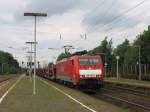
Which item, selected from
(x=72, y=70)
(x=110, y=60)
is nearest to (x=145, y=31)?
(x=110, y=60)

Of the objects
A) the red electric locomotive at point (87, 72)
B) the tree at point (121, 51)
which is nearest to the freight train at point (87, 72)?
the red electric locomotive at point (87, 72)

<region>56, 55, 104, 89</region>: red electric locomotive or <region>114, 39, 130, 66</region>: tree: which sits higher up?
<region>114, 39, 130, 66</region>: tree

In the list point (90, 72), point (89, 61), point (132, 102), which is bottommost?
point (132, 102)

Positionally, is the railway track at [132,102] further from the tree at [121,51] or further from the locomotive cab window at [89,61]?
the tree at [121,51]

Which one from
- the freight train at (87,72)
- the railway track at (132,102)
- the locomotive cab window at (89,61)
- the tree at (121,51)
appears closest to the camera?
the railway track at (132,102)

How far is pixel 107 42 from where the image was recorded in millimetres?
148500

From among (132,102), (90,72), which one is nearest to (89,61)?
(90,72)

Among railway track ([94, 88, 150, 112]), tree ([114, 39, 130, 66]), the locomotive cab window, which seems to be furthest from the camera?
tree ([114, 39, 130, 66])

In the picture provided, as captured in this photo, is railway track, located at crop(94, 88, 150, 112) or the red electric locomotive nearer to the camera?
railway track, located at crop(94, 88, 150, 112)

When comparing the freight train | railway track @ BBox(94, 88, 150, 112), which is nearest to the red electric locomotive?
the freight train

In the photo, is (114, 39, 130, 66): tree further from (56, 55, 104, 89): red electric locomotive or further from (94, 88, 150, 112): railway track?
(94, 88, 150, 112): railway track

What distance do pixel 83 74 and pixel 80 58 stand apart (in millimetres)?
1657

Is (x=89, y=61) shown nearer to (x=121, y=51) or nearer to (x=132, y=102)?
(x=132, y=102)

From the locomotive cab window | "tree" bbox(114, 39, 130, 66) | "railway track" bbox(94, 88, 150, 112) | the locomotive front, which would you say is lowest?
"railway track" bbox(94, 88, 150, 112)
